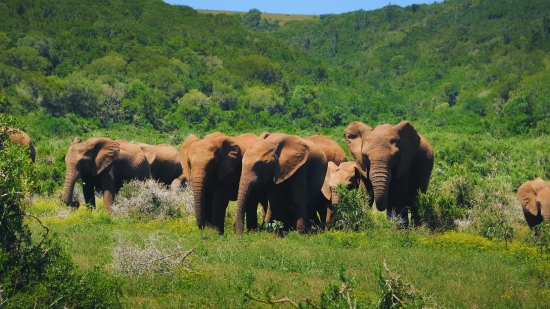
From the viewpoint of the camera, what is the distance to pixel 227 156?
17.1 metres

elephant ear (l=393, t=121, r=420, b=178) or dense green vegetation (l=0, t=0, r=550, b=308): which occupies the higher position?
elephant ear (l=393, t=121, r=420, b=178)

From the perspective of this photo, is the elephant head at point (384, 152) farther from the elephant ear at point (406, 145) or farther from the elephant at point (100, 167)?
the elephant at point (100, 167)

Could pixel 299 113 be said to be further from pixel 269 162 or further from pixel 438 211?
pixel 269 162

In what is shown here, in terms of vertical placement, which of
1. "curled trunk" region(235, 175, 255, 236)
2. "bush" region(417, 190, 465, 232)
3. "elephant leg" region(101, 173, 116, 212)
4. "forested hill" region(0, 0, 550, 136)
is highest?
"curled trunk" region(235, 175, 255, 236)

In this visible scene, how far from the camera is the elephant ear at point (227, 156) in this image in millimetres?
17031

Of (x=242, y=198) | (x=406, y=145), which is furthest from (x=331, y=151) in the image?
(x=242, y=198)

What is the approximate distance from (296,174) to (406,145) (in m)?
3.07

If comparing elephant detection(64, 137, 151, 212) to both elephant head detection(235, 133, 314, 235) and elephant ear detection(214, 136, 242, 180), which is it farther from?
elephant head detection(235, 133, 314, 235)

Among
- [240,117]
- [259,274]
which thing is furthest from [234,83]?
[259,274]

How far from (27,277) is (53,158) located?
25.4m

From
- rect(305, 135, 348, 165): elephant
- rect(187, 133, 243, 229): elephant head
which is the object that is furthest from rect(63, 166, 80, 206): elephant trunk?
rect(305, 135, 348, 165): elephant

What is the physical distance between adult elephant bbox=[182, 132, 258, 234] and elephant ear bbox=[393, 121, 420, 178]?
332 centimetres

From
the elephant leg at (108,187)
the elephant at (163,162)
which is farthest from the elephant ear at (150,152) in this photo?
the elephant leg at (108,187)

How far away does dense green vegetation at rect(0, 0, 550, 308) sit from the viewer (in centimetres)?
1218
